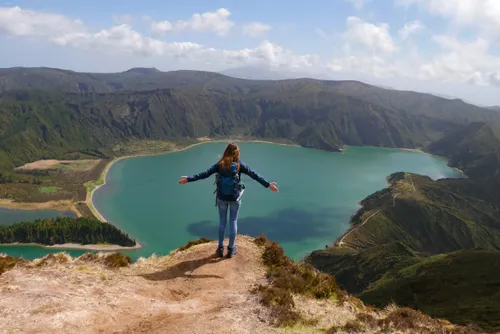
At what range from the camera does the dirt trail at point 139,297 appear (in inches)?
382

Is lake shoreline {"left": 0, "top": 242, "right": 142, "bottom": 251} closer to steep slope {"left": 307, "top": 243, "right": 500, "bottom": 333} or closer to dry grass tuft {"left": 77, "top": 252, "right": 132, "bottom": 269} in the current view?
steep slope {"left": 307, "top": 243, "right": 500, "bottom": 333}

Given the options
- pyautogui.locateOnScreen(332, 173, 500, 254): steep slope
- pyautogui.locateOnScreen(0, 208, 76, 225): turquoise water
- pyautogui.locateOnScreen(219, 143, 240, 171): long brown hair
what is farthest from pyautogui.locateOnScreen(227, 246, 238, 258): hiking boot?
pyautogui.locateOnScreen(0, 208, 76, 225): turquoise water

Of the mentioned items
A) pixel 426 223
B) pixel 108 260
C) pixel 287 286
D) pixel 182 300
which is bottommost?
pixel 426 223

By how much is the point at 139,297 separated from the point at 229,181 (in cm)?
488

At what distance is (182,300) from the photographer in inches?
465

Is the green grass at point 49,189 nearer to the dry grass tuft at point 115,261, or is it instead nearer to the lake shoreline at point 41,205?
the lake shoreline at point 41,205

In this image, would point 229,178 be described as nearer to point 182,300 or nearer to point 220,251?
point 220,251

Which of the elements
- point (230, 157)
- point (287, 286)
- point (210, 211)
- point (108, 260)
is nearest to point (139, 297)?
point (108, 260)

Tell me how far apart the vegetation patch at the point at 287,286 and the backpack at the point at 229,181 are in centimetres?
324

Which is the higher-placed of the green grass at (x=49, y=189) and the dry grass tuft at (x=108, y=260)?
the dry grass tuft at (x=108, y=260)

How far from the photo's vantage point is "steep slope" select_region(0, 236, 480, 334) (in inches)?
388

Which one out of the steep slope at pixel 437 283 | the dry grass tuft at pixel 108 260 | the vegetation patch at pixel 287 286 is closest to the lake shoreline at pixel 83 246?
the steep slope at pixel 437 283

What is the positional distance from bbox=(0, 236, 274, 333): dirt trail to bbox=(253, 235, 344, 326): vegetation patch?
15.8 inches

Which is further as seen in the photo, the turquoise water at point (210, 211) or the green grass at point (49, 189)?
the green grass at point (49, 189)
